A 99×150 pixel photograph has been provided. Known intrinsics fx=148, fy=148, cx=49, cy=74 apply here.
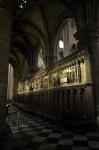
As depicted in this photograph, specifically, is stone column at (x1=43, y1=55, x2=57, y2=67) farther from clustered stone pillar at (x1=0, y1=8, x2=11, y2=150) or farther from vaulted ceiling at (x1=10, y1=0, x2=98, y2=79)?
clustered stone pillar at (x1=0, y1=8, x2=11, y2=150)

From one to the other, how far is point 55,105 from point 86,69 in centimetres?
321

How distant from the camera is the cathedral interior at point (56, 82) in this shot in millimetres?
3811

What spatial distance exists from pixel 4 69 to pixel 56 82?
5.37m

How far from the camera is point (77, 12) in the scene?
24.3 feet

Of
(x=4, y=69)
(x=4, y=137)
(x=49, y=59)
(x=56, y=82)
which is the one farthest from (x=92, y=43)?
(x=4, y=137)

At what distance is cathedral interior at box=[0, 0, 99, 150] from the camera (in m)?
3.81

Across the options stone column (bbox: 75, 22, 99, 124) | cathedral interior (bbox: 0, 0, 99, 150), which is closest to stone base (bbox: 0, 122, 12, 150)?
cathedral interior (bbox: 0, 0, 99, 150)

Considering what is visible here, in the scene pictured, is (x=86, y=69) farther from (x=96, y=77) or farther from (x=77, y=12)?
(x=77, y=12)

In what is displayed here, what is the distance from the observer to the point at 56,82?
8.78 meters

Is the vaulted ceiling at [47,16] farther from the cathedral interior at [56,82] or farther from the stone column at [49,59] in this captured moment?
the stone column at [49,59]

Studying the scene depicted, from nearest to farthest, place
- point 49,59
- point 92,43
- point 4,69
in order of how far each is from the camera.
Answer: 1. point 4,69
2. point 92,43
3. point 49,59

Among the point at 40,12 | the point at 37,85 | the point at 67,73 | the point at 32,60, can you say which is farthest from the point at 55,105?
the point at 32,60

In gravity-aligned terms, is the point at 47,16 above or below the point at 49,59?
above

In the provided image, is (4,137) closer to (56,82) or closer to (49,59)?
(56,82)
